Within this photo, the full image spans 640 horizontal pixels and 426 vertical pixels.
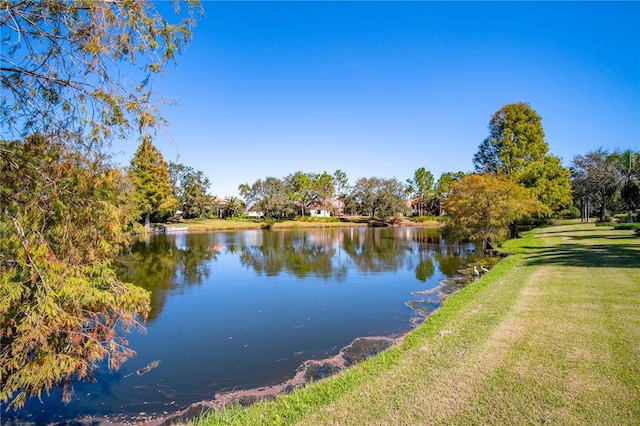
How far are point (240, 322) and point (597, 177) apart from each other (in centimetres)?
4980

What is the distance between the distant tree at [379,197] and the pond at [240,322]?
4822 centimetres

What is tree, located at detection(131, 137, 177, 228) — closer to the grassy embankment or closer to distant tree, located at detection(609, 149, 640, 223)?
the grassy embankment

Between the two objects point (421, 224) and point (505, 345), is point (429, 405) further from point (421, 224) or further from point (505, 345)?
point (421, 224)

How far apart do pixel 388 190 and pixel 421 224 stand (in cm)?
1267

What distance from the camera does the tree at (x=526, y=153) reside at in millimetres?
30734

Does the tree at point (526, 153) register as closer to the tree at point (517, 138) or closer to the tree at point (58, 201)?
the tree at point (517, 138)

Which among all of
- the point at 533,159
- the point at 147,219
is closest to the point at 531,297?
the point at 533,159

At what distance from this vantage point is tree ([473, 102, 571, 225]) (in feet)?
101

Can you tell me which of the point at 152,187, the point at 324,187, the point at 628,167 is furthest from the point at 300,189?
the point at 628,167

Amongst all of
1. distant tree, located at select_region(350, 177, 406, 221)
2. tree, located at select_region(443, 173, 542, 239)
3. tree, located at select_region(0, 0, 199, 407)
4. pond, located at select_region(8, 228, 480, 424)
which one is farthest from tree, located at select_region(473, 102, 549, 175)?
distant tree, located at select_region(350, 177, 406, 221)

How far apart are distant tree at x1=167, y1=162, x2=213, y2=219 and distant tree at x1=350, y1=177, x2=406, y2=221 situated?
3242 cm

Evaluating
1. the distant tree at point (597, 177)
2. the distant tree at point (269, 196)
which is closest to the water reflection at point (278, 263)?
the distant tree at point (597, 177)

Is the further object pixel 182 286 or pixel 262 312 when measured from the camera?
pixel 182 286

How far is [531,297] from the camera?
32.0 feet
